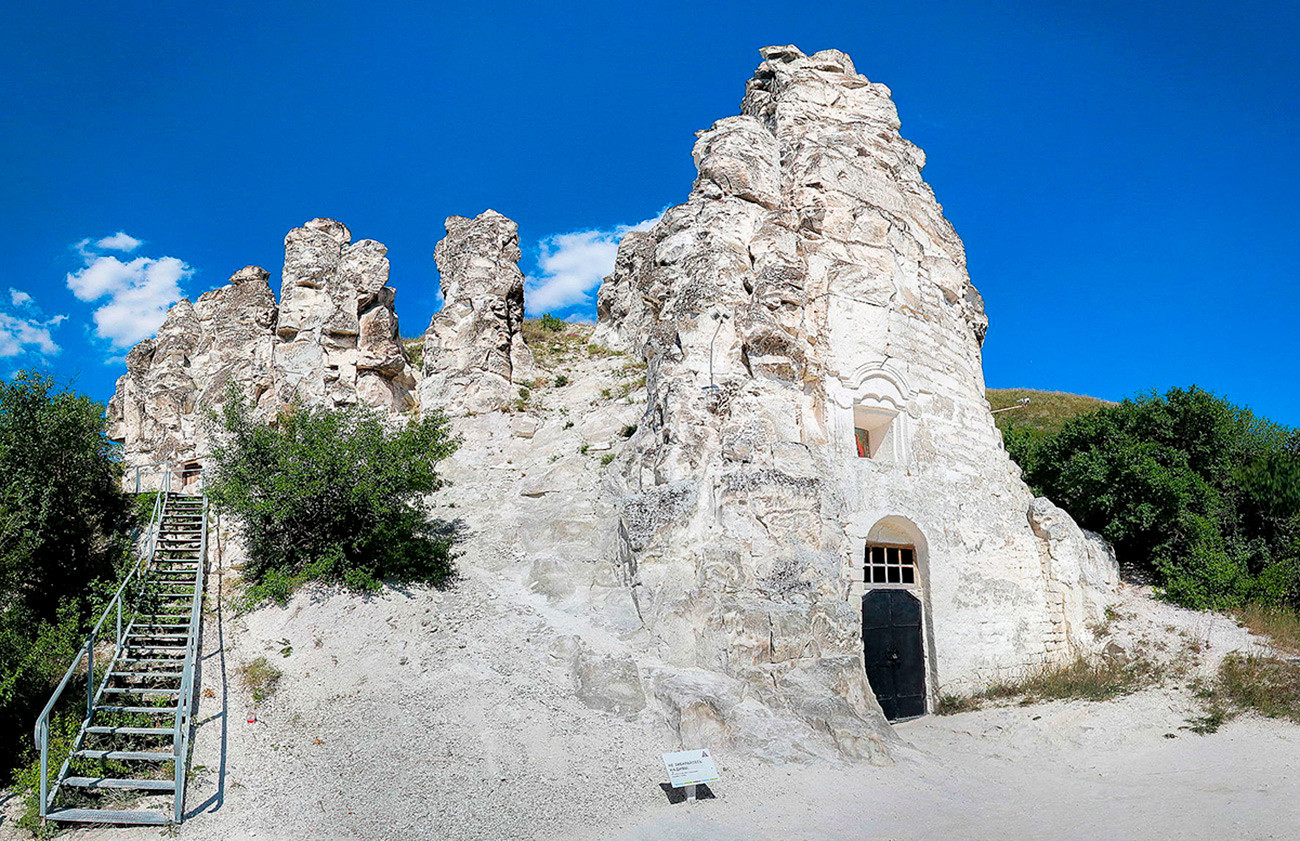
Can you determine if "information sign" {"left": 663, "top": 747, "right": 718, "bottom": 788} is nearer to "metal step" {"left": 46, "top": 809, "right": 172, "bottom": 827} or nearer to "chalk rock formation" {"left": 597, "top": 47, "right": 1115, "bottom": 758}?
"chalk rock formation" {"left": 597, "top": 47, "right": 1115, "bottom": 758}

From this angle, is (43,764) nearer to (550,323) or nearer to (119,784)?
(119,784)

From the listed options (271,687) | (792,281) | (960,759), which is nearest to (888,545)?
(960,759)

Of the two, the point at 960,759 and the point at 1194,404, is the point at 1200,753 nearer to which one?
the point at 960,759

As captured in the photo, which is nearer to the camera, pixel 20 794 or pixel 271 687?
pixel 20 794

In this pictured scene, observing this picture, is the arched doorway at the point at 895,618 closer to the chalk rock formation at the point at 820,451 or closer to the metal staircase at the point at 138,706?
the chalk rock formation at the point at 820,451

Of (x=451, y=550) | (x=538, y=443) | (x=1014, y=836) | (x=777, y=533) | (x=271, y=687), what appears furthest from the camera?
(x=538, y=443)

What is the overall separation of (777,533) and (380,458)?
6560mm

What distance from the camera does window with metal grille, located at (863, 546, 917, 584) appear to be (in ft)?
42.6

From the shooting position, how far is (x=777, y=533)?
37.7 ft

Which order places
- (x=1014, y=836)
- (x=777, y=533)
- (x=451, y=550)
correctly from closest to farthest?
1. (x=1014, y=836)
2. (x=777, y=533)
3. (x=451, y=550)

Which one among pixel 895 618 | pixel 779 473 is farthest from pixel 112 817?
pixel 895 618

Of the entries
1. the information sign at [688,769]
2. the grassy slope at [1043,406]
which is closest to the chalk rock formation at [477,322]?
the information sign at [688,769]

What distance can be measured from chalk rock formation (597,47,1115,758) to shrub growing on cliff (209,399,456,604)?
3.74 metres

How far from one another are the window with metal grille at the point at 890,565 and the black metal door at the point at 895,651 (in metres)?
0.28
